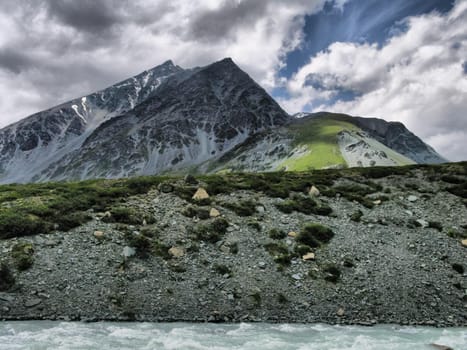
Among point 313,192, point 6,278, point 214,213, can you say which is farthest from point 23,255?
point 313,192

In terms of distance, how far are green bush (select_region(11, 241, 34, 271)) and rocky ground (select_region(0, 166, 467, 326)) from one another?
0.12 metres

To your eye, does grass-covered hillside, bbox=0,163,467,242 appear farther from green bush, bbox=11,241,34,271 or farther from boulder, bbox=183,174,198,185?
green bush, bbox=11,241,34,271

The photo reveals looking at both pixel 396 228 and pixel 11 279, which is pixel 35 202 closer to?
pixel 11 279

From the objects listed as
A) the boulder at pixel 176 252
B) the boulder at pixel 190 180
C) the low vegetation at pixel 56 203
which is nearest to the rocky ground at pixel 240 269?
the boulder at pixel 176 252

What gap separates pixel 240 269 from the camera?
2556 centimetres

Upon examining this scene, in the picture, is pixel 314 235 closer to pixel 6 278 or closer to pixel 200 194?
pixel 200 194

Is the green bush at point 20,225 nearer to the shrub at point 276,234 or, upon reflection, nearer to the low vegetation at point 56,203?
the low vegetation at point 56,203

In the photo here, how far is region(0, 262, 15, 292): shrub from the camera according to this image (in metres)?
20.9

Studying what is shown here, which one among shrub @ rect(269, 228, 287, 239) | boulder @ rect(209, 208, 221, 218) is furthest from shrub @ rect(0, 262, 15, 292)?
shrub @ rect(269, 228, 287, 239)

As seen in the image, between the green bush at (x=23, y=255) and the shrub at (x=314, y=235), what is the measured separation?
65.0 ft

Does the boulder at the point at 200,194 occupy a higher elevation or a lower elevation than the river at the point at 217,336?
higher

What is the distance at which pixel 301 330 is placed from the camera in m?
20.1

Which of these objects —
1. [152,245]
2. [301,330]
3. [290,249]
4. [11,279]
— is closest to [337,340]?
[301,330]

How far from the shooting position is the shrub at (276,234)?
98.8ft
